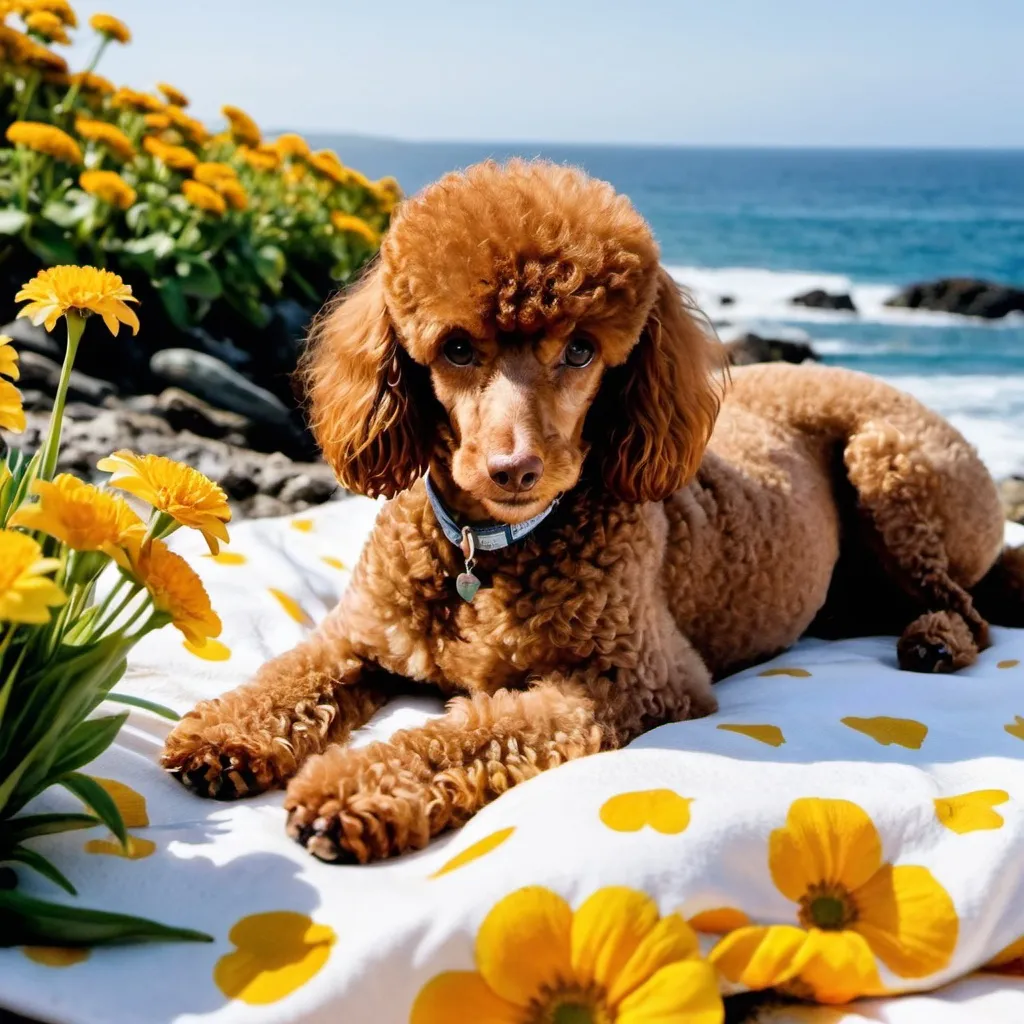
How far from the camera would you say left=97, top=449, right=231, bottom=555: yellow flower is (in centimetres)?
148

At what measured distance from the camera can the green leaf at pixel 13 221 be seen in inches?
168

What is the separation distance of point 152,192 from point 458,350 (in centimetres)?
339

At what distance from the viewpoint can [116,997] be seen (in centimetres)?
135

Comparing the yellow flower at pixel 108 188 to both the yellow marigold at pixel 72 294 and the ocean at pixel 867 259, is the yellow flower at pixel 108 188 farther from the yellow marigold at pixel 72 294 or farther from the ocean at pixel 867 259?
the yellow marigold at pixel 72 294

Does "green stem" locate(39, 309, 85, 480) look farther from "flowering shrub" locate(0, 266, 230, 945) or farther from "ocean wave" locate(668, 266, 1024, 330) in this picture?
"ocean wave" locate(668, 266, 1024, 330)

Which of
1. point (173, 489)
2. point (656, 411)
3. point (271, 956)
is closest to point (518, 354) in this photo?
point (656, 411)

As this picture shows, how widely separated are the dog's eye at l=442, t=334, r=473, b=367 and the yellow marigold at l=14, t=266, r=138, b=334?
55 centimetres

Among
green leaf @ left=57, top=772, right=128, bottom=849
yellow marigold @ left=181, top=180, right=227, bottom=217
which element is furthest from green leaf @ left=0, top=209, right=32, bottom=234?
green leaf @ left=57, top=772, right=128, bottom=849

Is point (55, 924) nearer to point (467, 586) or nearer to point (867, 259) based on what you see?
point (467, 586)

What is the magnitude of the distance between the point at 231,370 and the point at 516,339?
308cm

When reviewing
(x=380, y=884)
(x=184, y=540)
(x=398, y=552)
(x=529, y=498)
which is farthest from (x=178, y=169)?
(x=380, y=884)

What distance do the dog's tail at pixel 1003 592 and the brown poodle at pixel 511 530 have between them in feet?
1.75

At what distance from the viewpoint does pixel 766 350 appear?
31.9 ft

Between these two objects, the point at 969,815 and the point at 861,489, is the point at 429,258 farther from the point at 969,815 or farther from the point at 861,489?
the point at 861,489
